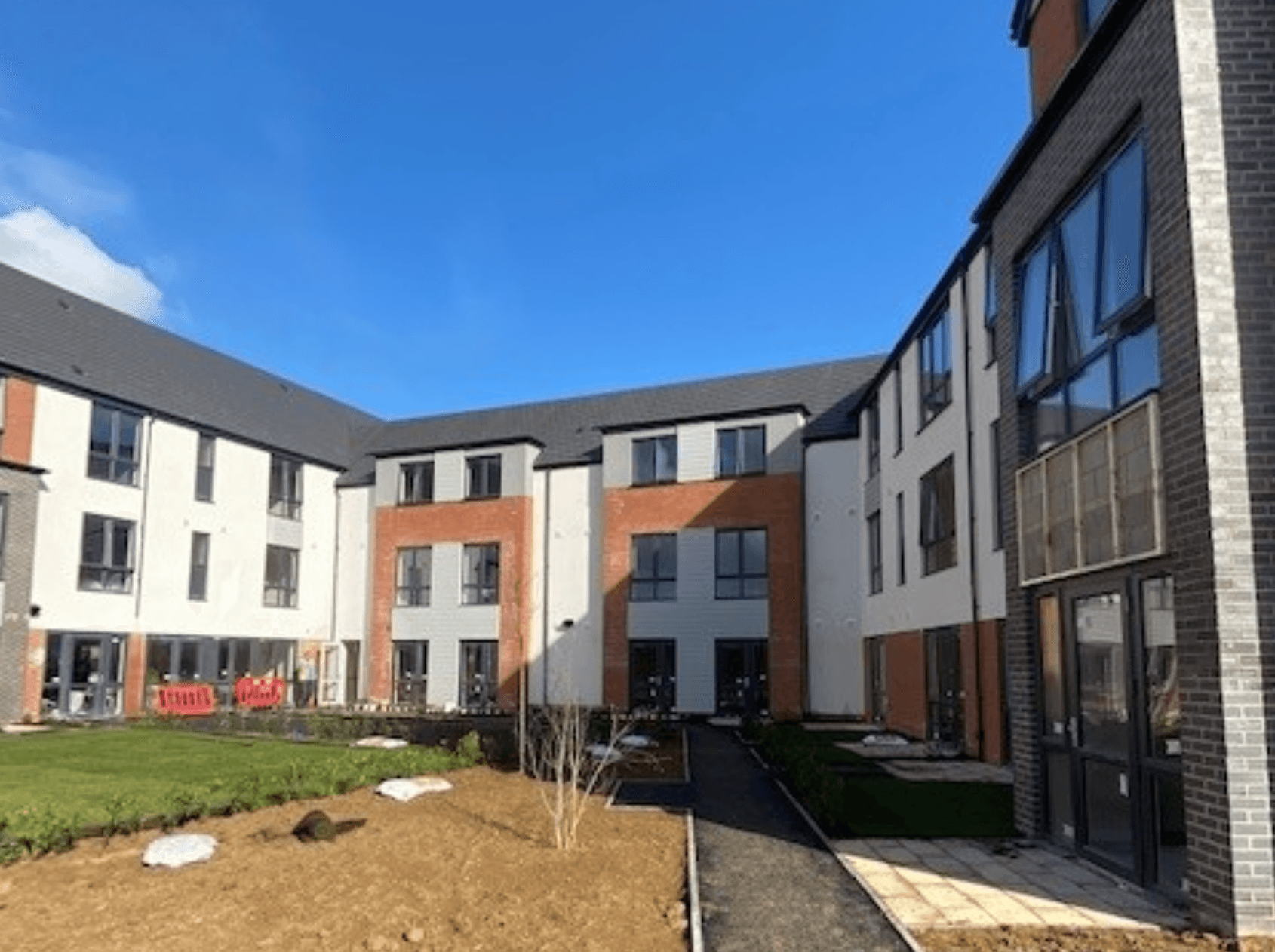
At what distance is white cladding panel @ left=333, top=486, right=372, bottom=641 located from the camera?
32938mm

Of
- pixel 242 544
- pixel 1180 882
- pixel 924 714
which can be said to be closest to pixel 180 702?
pixel 242 544

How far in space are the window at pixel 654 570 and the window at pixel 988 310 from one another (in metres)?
13.2

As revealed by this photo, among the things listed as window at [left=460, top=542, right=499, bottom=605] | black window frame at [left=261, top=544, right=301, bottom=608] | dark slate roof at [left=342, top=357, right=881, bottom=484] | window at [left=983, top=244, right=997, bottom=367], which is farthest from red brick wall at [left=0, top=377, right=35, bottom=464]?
window at [left=983, top=244, right=997, bottom=367]

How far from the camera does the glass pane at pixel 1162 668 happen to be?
7.20 meters

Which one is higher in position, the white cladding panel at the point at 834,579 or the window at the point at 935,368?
the window at the point at 935,368

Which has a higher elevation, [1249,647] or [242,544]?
[242,544]

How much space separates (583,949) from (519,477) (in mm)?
24832

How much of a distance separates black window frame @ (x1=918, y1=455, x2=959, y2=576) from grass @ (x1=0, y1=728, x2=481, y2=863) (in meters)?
9.13

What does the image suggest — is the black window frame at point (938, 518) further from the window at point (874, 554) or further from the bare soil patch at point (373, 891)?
the bare soil patch at point (373, 891)

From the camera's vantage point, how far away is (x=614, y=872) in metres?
8.39

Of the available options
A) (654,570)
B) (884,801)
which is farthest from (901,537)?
(884,801)

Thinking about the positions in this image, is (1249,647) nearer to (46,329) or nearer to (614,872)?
(614,872)

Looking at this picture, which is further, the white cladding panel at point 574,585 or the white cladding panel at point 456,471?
the white cladding panel at point 456,471

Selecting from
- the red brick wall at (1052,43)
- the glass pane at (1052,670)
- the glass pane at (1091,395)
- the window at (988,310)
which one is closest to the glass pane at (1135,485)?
the glass pane at (1091,395)
